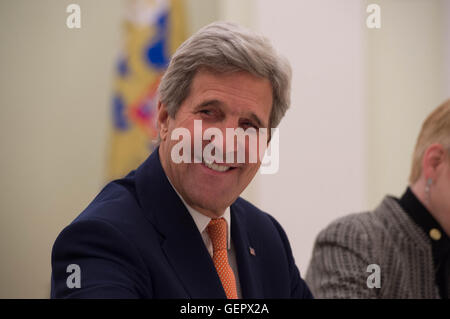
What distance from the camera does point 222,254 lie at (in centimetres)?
114

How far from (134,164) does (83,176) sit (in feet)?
2.19

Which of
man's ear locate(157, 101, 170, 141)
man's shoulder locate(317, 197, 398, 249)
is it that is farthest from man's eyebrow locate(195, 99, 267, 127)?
man's shoulder locate(317, 197, 398, 249)

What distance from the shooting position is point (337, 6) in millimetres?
2279

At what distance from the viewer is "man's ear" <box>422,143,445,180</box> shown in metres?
1.68

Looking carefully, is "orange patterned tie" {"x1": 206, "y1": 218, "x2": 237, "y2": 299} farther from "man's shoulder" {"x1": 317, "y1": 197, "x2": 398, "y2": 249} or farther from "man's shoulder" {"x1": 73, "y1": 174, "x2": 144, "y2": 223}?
"man's shoulder" {"x1": 317, "y1": 197, "x2": 398, "y2": 249}

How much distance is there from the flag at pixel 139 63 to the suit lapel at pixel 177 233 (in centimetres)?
179

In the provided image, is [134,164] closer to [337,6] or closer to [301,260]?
[301,260]

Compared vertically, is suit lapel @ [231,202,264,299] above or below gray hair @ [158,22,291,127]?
below

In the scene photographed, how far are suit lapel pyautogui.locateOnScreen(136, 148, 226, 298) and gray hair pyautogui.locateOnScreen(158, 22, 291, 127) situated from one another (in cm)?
16

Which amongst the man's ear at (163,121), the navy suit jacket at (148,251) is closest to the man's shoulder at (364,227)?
the navy suit jacket at (148,251)

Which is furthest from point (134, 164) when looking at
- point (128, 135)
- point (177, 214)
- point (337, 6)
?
point (177, 214)

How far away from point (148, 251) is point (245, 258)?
0.29 metres
